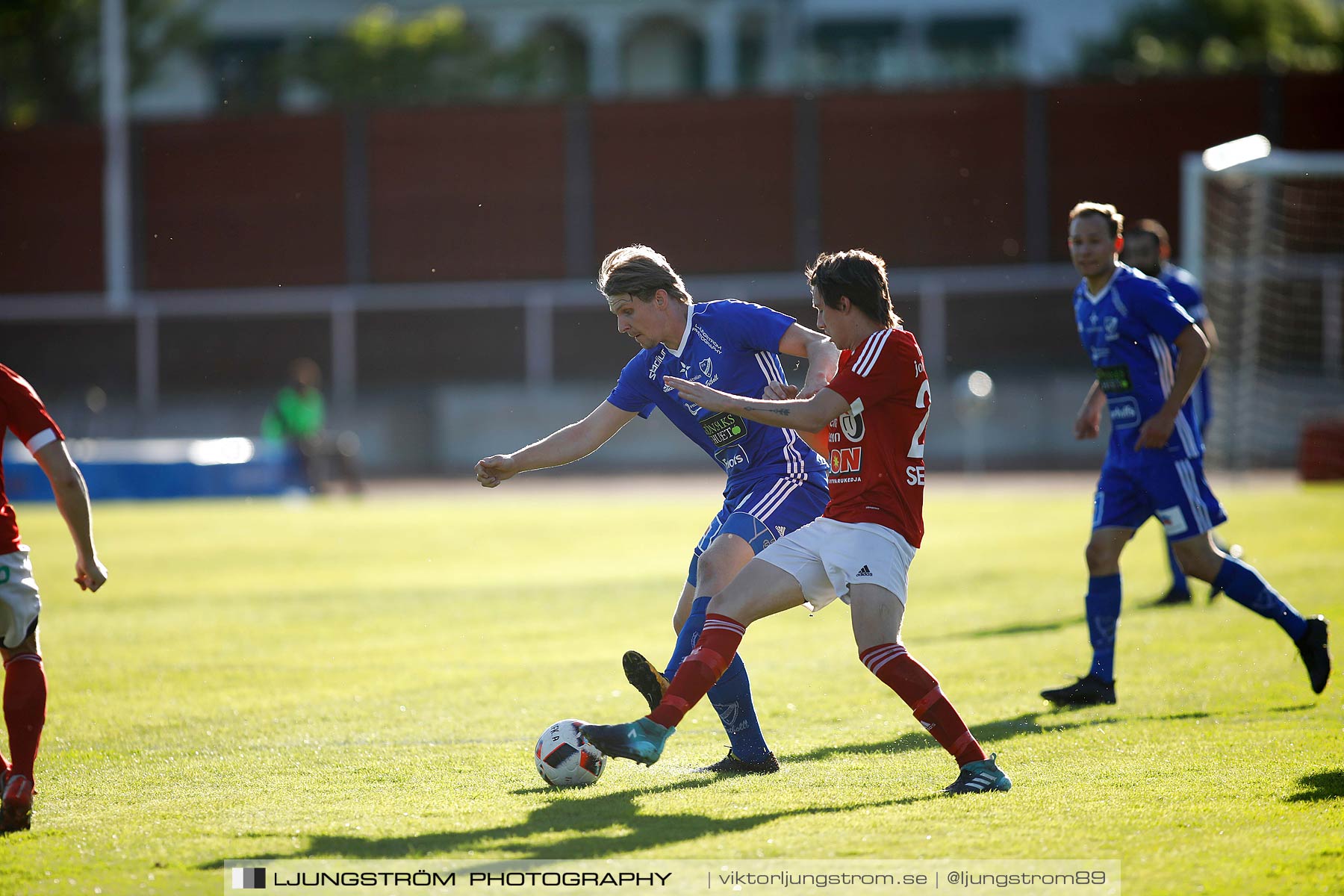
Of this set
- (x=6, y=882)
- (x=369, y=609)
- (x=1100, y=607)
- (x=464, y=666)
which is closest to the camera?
(x=6, y=882)

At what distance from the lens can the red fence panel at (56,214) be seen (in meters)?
34.0

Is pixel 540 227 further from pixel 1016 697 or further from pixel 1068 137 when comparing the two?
pixel 1016 697

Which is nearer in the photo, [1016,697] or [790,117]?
[1016,697]

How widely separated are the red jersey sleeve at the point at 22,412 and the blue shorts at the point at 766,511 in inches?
92.3

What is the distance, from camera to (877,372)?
16.6 ft

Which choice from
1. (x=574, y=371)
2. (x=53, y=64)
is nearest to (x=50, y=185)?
(x=53, y=64)

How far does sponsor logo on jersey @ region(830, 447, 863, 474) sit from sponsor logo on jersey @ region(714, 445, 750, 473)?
0.57 metres

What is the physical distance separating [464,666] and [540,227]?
25953 millimetres

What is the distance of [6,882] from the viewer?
14.1 ft

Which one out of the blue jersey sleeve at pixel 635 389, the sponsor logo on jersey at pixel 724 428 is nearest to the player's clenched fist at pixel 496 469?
the blue jersey sleeve at pixel 635 389

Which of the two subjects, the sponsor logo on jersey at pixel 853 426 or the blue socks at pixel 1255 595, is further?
the blue socks at pixel 1255 595

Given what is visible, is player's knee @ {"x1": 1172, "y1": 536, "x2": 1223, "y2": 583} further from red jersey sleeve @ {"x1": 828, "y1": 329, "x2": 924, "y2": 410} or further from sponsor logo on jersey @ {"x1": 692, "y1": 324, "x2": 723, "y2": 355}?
sponsor logo on jersey @ {"x1": 692, "y1": 324, "x2": 723, "y2": 355}

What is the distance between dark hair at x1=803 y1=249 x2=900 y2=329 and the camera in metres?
5.21

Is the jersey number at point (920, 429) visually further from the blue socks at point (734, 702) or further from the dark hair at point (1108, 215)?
the dark hair at point (1108, 215)
